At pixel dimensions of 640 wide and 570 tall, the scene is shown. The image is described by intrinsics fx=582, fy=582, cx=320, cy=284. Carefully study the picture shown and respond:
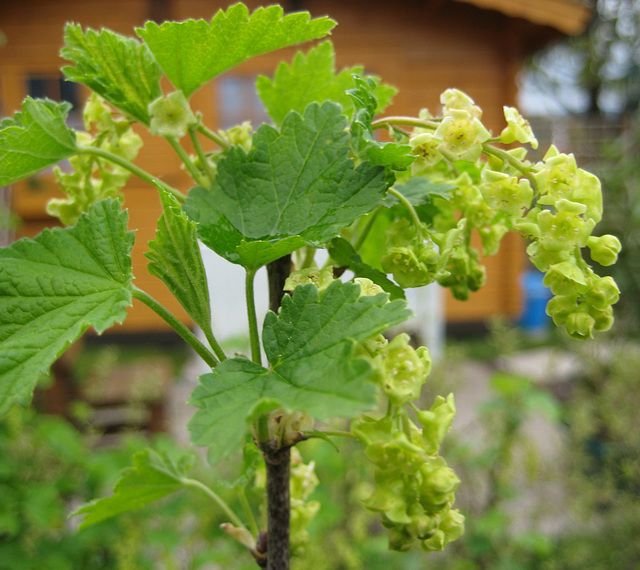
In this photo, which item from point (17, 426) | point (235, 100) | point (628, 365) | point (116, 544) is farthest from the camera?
point (235, 100)

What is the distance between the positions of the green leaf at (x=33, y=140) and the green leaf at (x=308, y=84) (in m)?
0.25

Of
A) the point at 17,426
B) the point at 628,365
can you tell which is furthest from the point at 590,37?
the point at 17,426

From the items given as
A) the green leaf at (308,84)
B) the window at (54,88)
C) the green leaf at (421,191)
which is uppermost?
the window at (54,88)

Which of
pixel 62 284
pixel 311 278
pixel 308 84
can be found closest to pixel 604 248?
pixel 311 278

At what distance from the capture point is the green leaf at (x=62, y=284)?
500 mm

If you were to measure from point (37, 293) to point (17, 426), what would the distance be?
1.58 m

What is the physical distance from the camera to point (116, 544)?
171 cm

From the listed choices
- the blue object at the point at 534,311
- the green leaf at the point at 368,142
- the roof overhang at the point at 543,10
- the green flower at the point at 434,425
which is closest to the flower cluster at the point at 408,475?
the green flower at the point at 434,425

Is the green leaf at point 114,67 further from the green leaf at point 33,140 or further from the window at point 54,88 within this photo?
the window at point 54,88

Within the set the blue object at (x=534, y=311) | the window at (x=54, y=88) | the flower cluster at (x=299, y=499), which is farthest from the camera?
the blue object at (x=534, y=311)

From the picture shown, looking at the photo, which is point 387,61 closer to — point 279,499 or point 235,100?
point 235,100

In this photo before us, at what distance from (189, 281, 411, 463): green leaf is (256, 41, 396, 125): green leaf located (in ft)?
1.11

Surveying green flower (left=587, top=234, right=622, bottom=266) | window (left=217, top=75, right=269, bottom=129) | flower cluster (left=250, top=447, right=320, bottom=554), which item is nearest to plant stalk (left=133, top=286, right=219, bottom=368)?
flower cluster (left=250, top=447, right=320, bottom=554)

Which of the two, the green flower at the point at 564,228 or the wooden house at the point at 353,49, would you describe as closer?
the green flower at the point at 564,228
